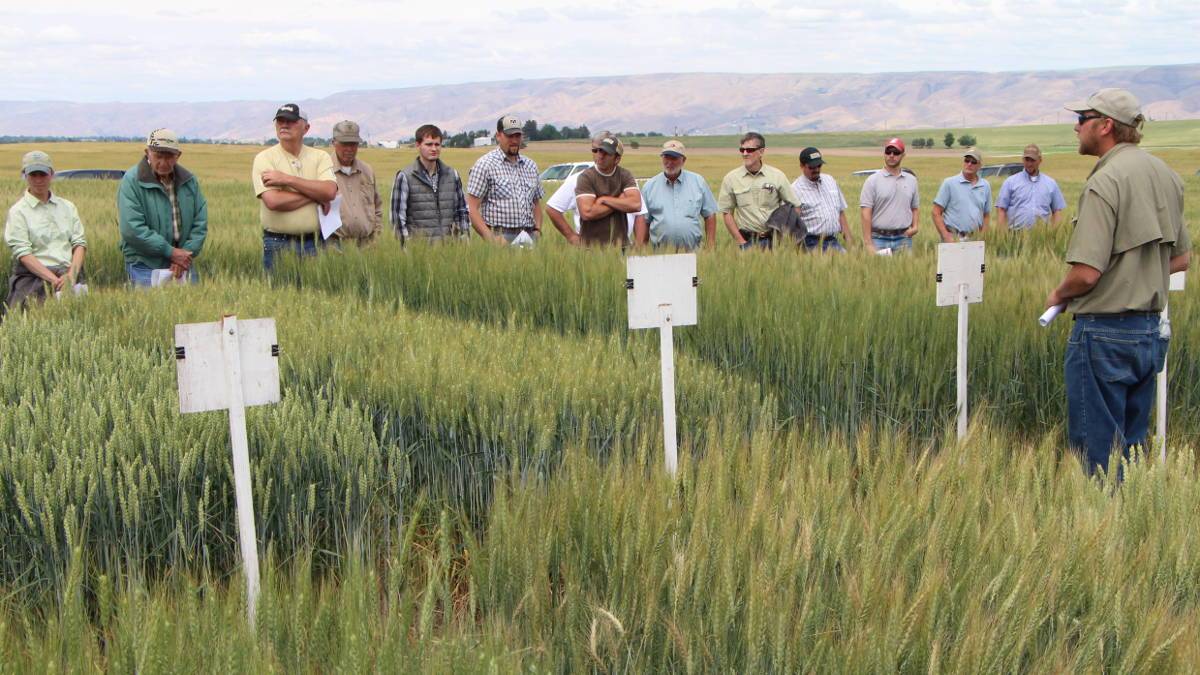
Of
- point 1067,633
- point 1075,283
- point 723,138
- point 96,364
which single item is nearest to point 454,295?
point 96,364

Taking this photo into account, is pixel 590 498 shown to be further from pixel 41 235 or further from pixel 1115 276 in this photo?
pixel 41 235

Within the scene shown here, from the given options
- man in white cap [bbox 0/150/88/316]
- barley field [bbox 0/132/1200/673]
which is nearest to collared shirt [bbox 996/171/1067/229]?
barley field [bbox 0/132/1200/673]

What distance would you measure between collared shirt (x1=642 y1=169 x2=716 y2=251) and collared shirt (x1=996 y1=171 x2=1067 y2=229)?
3969 mm

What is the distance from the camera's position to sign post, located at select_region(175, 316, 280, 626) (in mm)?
3250

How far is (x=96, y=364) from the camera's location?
471 centimetres

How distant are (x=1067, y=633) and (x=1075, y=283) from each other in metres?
2.53

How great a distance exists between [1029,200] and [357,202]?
21.7 feet

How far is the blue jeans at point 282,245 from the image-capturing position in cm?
Result: 839

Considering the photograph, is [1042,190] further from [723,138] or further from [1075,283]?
[723,138]

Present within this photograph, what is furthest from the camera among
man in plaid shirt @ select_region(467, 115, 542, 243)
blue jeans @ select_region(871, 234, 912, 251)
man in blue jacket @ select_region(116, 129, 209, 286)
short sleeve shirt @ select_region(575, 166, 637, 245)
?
blue jeans @ select_region(871, 234, 912, 251)

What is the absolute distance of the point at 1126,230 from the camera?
4.64 m

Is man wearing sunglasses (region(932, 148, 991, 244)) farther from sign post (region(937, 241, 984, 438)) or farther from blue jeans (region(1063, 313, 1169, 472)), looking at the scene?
blue jeans (region(1063, 313, 1169, 472))

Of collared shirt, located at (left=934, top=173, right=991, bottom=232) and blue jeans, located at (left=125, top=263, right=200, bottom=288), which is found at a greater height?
collared shirt, located at (left=934, top=173, right=991, bottom=232)

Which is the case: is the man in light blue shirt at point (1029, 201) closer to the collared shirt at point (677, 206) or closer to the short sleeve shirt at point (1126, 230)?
the collared shirt at point (677, 206)
